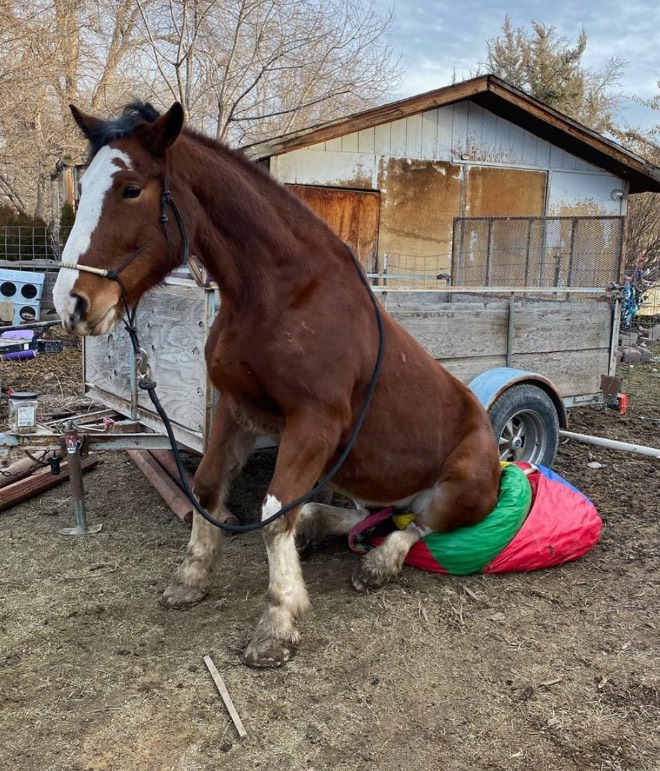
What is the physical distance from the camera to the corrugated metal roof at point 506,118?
9.52 metres

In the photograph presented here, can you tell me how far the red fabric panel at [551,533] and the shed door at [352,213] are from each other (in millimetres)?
7344

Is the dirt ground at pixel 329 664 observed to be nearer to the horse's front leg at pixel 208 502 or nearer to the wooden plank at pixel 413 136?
the horse's front leg at pixel 208 502

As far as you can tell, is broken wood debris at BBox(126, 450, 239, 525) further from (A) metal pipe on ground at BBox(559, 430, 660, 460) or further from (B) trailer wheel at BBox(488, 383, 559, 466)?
(A) metal pipe on ground at BBox(559, 430, 660, 460)

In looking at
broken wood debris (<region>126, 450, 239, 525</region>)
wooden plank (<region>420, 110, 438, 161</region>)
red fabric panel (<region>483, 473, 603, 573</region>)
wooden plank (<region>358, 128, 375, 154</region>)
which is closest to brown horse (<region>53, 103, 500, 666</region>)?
red fabric panel (<region>483, 473, 603, 573</region>)

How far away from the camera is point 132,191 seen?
2447 mm

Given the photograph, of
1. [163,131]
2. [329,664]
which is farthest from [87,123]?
[329,664]

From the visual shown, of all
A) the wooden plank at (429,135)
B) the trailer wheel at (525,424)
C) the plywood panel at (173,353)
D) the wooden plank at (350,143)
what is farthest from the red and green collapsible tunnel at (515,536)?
the wooden plank at (429,135)

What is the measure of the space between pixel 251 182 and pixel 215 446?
126 cm

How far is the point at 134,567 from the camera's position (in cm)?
362

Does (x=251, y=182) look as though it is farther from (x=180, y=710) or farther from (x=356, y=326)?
(x=180, y=710)

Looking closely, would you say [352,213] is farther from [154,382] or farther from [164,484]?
[154,382]

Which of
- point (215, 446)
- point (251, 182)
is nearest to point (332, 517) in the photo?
point (215, 446)

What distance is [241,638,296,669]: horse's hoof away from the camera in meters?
2.71

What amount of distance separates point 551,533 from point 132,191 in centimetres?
281
